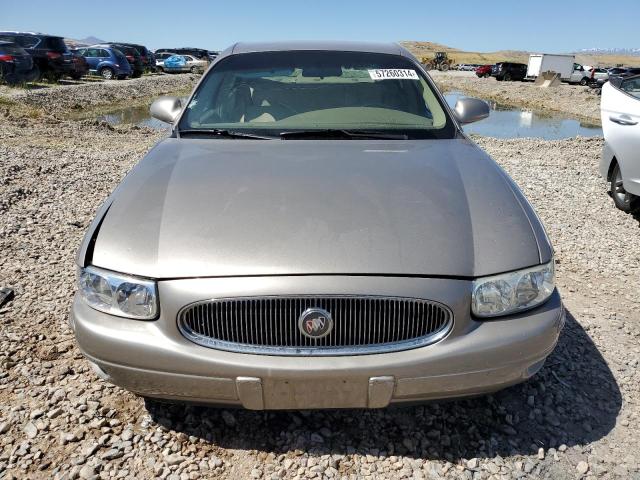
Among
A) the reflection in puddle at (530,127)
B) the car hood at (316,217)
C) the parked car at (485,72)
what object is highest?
the car hood at (316,217)

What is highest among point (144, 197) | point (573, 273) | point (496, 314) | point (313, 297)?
point (144, 197)

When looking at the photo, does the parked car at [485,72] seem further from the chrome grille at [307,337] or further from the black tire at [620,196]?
the chrome grille at [307,337]

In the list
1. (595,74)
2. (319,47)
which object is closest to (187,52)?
(595,74)

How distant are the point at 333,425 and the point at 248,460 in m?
0.40

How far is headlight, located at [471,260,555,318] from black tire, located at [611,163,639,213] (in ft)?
13.4

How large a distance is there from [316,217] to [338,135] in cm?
101

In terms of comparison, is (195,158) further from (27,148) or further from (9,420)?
(27,148)

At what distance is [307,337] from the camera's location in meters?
1.74

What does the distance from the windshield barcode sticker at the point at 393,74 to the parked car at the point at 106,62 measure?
23587 mm

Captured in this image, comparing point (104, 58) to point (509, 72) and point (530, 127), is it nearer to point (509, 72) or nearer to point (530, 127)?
point (530, 127)

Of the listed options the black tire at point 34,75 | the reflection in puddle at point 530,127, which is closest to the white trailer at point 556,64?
the reflection in puddle at point 530,127

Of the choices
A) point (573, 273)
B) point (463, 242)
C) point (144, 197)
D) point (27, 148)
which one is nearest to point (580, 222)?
point (573, 273)

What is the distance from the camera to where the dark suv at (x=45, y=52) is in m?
17.0

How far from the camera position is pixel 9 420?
2195 mm
